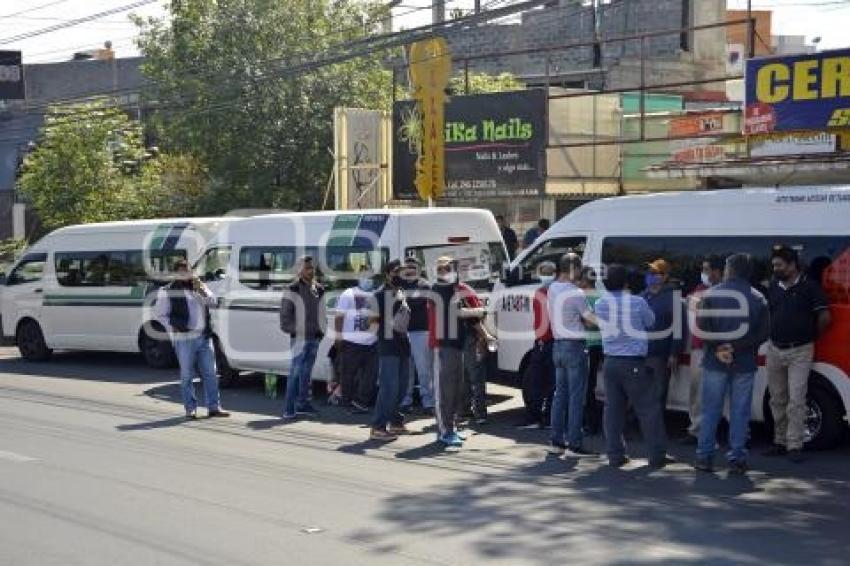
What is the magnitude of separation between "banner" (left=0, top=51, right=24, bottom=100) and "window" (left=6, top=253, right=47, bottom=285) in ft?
31.5

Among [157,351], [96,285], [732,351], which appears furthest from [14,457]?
[96,285]

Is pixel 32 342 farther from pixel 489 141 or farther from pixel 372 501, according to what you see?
pixel 372 501

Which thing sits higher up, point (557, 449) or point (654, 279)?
point (654, 279)

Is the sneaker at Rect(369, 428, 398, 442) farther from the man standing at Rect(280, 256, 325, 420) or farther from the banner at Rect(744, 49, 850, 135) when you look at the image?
the banner at Rect(744, 49, 850, 135)

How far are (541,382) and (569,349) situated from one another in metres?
1.71

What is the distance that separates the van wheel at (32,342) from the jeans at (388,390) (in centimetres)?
965

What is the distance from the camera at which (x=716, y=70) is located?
3528cm

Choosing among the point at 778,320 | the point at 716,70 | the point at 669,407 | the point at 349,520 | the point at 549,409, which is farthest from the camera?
the point at 716,70

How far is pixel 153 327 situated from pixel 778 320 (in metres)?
10.6

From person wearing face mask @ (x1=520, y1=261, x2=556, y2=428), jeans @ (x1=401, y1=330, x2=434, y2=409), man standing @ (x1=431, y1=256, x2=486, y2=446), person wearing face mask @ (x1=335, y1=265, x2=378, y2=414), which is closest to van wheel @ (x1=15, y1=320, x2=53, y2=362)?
person wearing face mask @ (x1=335, y1=265, x2=378, y2=414)

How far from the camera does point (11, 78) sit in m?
27.8

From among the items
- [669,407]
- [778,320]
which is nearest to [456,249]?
[669,407]

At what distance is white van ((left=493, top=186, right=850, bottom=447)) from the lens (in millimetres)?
10086

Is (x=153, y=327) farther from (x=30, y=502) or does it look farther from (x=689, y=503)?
(x=689, y=503)
